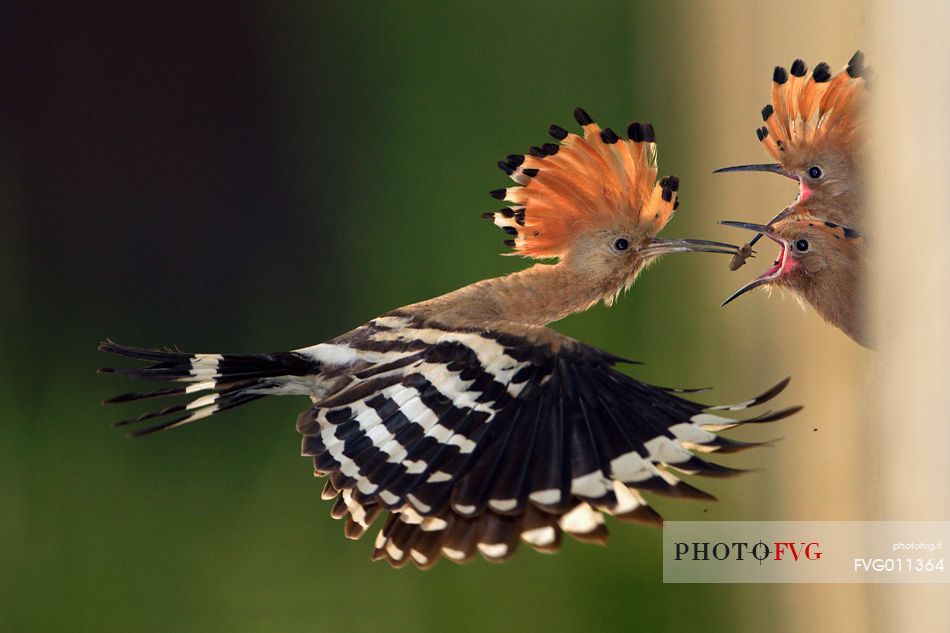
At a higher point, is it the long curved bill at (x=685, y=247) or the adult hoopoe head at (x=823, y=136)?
the adult hoopoe head at (x=823, y=136)

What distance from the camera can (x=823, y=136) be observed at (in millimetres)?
1000

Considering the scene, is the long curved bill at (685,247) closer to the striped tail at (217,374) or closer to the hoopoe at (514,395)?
the hoopoe at (514,395)

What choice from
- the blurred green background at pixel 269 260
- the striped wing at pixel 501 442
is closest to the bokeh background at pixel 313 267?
the blurred green background at pixel 269 260

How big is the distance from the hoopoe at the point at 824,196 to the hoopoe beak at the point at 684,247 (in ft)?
0.14

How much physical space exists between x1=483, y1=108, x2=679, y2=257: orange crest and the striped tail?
0.32m

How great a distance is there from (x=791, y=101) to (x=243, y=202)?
3.57 ft

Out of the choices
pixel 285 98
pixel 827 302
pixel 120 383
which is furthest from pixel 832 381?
pixel 120 383

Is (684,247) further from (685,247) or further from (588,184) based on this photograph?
(588,184)

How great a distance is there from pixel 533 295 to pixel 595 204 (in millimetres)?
133

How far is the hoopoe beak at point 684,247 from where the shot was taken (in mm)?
1057

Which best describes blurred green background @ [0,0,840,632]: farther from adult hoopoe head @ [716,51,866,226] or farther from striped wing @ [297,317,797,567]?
striped wing @ [297,317,797,567]

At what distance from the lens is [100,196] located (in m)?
1.84

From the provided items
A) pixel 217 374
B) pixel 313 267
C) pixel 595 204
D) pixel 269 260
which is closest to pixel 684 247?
pixel 595 204

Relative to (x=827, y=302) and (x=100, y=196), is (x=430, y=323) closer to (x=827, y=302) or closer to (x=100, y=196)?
(x=827, y=302)
